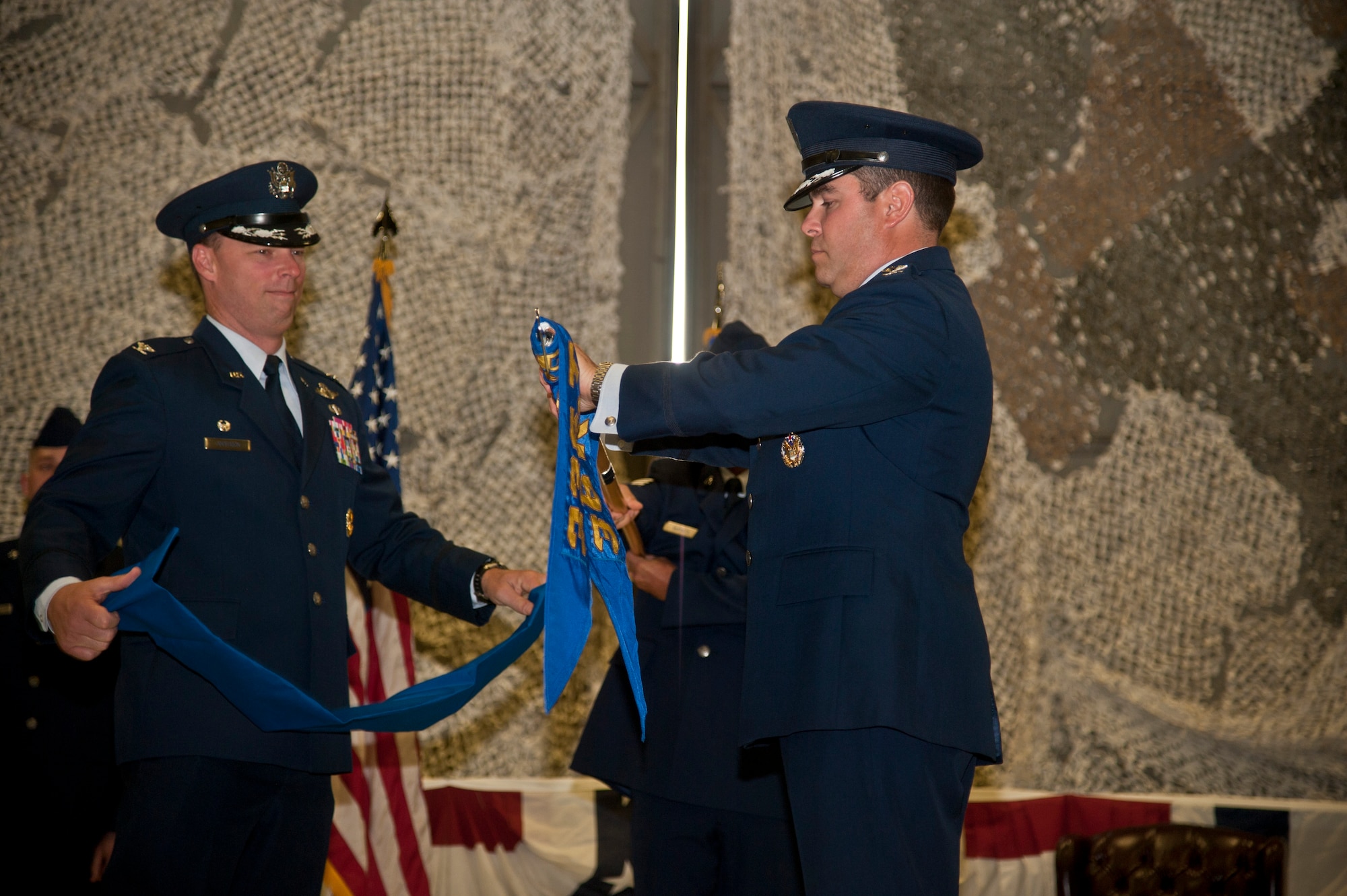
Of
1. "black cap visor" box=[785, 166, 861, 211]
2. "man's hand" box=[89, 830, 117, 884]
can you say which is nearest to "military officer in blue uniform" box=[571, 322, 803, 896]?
"black cap visor" box=[785, 166, 861, 211]

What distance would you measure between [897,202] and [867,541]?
610 mm

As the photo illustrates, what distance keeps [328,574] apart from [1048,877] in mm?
2856

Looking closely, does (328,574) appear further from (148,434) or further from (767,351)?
(767,351)

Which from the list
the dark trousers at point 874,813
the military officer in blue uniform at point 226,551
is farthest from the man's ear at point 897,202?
the military officer in blue uniform at point 226,551

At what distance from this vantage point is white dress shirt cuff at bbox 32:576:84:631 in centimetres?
182

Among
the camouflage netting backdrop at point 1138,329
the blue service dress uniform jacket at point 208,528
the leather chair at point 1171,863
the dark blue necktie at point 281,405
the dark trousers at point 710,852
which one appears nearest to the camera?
the blue service dress uniform jacket at point 208,528

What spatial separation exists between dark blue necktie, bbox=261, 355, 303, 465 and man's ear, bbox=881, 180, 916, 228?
1187mm

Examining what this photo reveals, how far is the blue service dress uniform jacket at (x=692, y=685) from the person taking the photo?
258cm

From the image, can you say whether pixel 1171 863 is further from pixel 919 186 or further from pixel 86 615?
pixel 86 615

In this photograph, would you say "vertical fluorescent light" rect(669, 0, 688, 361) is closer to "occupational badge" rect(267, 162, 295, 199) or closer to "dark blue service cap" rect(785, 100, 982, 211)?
"occupational badge" rect(267, 162, 295, 199)

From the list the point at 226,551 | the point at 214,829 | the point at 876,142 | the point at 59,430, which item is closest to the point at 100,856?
the point at 59,430

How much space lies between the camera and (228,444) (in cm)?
208

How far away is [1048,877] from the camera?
3.87m

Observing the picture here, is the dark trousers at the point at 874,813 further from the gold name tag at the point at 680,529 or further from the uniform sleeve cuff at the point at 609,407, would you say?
the gold name tag at the point at 680,529
